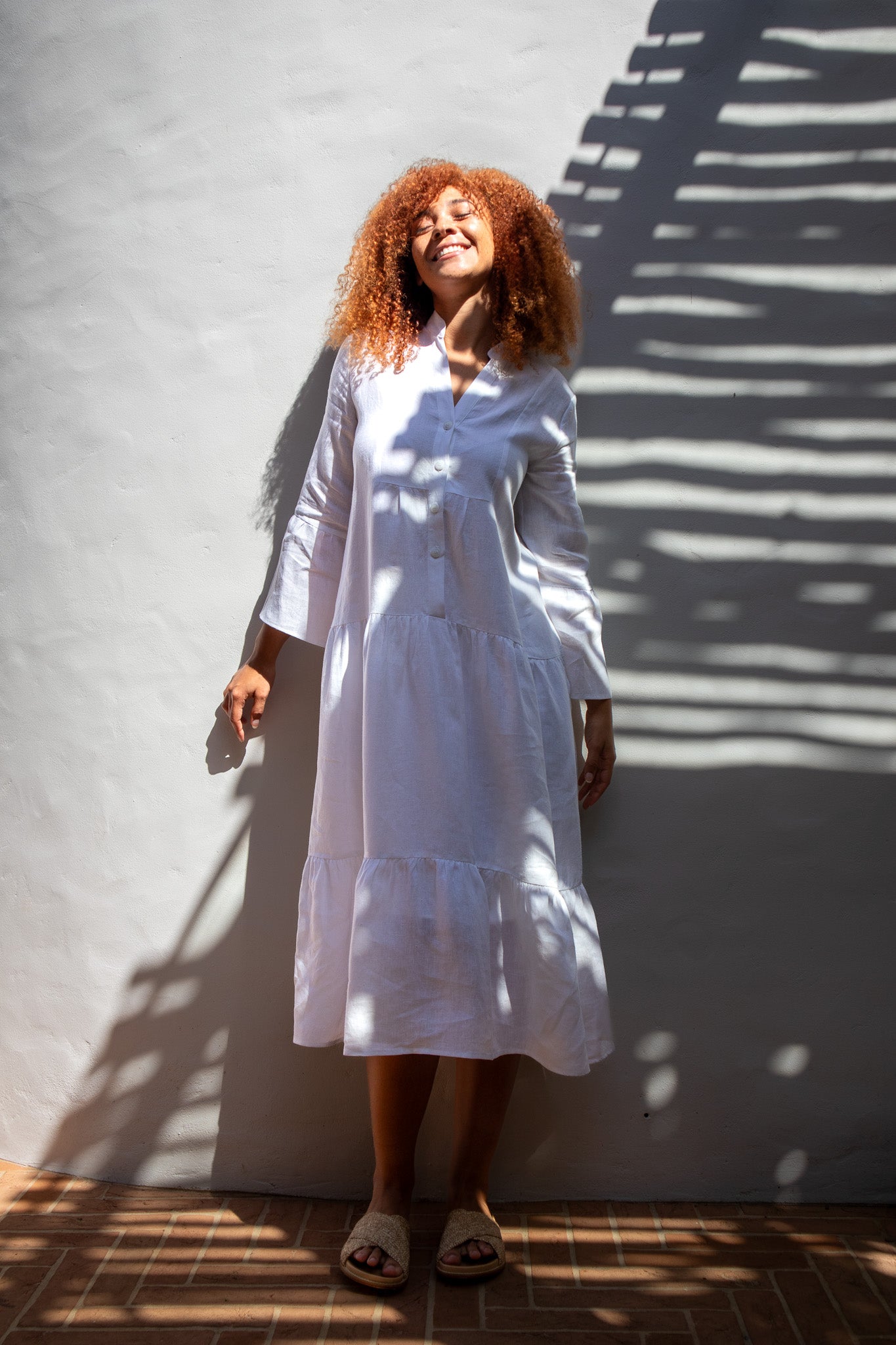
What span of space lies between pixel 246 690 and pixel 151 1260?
1.20 meters

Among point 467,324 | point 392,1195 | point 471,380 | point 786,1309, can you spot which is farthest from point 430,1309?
point 467,324

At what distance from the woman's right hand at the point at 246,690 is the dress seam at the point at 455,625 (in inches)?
10.1

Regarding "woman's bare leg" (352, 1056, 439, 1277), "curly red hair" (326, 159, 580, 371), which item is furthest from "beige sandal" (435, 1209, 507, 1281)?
"curly red hair" (326, 159, 580, 371)

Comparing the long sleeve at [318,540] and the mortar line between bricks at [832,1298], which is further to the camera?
Result: the long sleeve at [318,540]

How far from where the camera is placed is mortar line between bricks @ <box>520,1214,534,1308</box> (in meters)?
2.15

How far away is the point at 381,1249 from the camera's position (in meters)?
2.18

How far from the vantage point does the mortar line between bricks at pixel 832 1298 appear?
2.03 meters

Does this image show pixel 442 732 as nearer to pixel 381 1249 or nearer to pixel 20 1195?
pixel 381 1249

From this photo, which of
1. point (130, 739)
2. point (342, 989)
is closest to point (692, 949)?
point (342, 989)

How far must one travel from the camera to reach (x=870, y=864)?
253 centimetres

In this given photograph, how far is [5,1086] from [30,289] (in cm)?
191

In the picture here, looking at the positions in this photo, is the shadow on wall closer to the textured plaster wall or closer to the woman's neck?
the textured plaster wall

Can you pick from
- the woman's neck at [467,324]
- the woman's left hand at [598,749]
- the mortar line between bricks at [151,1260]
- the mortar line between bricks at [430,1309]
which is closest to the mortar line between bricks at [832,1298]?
the mortar line between bricks at [430,1309]

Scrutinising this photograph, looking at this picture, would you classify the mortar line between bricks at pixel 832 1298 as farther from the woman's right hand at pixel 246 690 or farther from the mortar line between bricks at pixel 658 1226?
the woman's right hand at pixel 246 690
